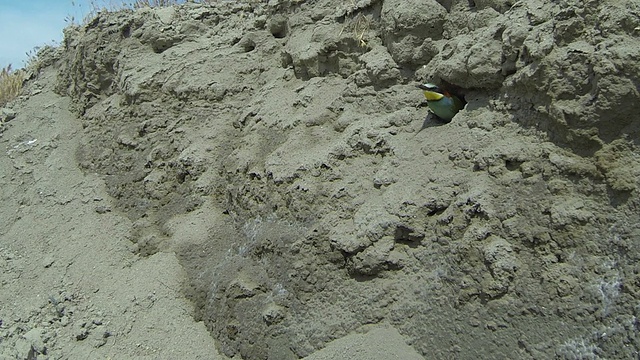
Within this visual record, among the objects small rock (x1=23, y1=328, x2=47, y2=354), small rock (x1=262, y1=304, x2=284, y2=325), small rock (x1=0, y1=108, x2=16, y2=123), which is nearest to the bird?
small rock (x1=262, y1=304, x2=284, y2=325)

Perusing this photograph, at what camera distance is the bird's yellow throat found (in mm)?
3191

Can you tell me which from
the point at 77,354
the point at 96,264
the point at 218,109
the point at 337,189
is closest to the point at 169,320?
the point at 77,354

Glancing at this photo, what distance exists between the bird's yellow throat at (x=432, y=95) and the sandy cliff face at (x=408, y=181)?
0.11 m

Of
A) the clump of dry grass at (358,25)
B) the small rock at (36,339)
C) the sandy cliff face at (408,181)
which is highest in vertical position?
the clump of dry grass at (358,25)

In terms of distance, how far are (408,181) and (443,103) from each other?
0.45 m

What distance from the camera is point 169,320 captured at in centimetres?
360

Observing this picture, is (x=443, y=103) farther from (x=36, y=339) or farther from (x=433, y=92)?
(x=36, y=339)

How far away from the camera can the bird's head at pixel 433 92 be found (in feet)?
10.5

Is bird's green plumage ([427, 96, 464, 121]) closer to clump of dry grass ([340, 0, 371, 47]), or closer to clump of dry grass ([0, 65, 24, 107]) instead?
clump of dry grass ([340, 0, 371, 47])

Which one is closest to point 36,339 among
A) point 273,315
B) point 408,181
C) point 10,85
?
point 273,315

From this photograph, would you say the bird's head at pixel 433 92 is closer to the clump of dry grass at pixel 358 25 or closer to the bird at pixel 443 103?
the bird at pixel 443 103

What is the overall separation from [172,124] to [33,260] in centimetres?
138

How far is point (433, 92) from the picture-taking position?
3227mm

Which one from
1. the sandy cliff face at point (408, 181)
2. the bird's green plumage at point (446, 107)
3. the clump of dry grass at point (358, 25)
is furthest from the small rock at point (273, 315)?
the clump of dry grass at point (358, 25)
